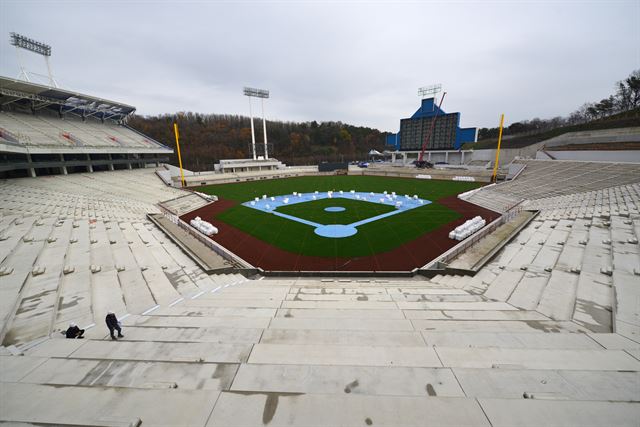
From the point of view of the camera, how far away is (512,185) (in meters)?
36.3

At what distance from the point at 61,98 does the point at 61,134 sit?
9762 millimetres

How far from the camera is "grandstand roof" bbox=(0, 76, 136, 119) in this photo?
35312mm

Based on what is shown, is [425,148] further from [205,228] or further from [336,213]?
[205,228]

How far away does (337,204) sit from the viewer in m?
32.6

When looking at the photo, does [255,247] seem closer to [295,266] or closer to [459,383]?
[295,266]

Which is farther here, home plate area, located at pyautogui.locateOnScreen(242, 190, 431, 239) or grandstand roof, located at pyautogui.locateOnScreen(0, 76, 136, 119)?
grandstand roof, located at pyautogui.locateOnScreen(0, 76, 136, 119)

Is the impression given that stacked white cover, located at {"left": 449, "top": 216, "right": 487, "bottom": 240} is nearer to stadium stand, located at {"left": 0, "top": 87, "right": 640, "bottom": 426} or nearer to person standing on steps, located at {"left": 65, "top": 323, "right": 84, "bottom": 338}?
stadium stand, located at {"left": 0, "top": 87, "right": 640, "bottom": 426}

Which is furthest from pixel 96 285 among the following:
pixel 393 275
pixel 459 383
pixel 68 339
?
pixel 393 275

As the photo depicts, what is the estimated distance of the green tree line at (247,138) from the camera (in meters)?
92.4

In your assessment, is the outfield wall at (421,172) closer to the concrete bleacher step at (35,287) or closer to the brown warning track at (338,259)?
the brown warning track at (338,259)

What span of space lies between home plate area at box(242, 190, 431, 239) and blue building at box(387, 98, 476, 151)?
38798 millimetres

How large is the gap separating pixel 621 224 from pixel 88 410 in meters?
24.2

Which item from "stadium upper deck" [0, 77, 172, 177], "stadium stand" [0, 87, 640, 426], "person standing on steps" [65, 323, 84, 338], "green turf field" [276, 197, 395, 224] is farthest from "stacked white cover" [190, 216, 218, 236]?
"stadium upper deck" [0, 77, 172, 177]

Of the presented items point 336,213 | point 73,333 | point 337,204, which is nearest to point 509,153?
point 337,204
